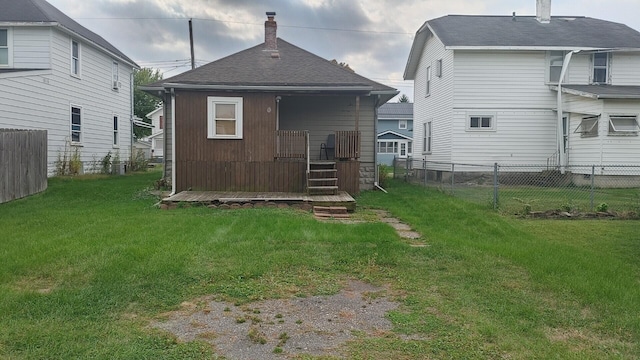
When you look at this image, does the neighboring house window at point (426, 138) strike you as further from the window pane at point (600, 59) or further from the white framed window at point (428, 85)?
the window pane at point (600, 59)

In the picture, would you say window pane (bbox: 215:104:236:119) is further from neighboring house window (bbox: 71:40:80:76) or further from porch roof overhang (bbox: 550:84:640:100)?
porch roof overhang (bbox: 550:84:640:100)

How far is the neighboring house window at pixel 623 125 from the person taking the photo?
16.0m

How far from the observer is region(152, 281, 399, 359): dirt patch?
11.5 ft

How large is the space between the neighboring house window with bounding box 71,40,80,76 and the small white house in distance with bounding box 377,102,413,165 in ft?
74.3

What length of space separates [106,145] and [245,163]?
10872 millimetres

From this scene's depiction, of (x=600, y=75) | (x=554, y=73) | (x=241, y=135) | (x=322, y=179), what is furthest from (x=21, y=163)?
(x=600, y=75)

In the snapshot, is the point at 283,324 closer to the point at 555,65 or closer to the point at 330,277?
the point at 330,277

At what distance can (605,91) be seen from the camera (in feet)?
53.4

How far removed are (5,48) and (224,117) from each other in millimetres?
8981

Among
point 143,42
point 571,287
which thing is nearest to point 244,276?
point 571,287

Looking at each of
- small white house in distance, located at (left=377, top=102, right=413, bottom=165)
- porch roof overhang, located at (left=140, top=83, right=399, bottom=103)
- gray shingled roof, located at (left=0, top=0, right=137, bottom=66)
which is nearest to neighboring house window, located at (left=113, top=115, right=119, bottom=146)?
gray shingled roof, located at (left=0, top=0, right=137, bottom=66)

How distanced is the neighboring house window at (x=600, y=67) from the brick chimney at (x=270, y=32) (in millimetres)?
11816

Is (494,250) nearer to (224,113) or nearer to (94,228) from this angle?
(94,228)

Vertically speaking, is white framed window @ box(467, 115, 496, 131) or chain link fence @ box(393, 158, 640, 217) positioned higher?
white framed window @ box(467, 115, 496, 131)
